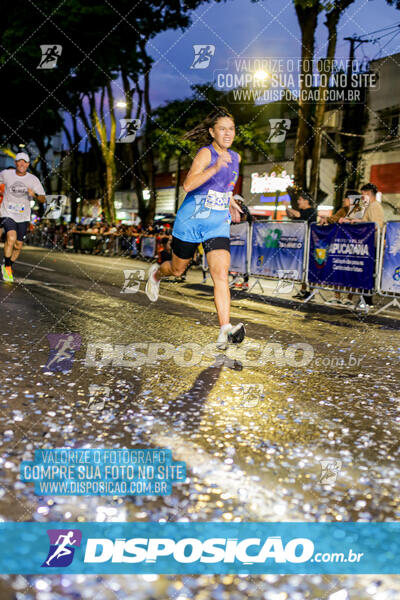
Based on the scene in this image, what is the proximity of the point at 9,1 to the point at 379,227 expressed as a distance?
20.5 m

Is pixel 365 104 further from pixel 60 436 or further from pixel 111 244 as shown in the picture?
pixel 60 436

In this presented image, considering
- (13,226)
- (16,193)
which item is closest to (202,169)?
(16,193)

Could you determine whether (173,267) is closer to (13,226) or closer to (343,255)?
(343,255)

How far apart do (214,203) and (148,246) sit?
18.6 meters

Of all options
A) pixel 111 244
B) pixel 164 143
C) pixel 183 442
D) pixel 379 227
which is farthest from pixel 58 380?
pixel 164 143

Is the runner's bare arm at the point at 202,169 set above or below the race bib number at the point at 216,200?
above

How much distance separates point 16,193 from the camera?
945 centimetres

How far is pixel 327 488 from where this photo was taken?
2.23 m

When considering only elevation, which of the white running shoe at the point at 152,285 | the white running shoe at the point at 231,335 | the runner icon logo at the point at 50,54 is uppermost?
the runner icon logo at the point at 50,54

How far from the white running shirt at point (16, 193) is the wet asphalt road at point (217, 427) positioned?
400 cm

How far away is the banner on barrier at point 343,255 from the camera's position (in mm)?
8977

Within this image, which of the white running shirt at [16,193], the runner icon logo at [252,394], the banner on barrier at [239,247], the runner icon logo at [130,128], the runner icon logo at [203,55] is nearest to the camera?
the runner icon logo at [252,394]

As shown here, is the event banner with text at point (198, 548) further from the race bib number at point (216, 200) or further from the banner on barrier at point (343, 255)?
the banner on barrier at point (343, 255)

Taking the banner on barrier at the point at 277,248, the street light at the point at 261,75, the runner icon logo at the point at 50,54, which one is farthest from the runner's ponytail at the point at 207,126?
the runner icon logo at the point at 50,54
